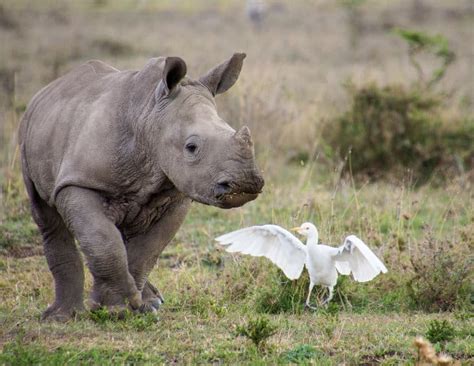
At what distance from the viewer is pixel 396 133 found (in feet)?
43.7

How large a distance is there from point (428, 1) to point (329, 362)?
34.3 m

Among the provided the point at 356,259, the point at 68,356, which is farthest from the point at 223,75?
the point at 68,356

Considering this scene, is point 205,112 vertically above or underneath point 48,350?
above

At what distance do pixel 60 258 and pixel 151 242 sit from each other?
0.82m

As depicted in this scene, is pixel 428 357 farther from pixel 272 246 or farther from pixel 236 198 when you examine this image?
pixel 272 246

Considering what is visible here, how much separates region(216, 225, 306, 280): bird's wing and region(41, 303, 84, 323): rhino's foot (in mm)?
1169

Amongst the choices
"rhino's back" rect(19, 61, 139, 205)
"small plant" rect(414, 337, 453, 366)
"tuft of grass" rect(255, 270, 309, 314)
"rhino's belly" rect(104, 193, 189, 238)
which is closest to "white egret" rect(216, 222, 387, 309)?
"tuft of grass" rect(255, 270, 309, 314)

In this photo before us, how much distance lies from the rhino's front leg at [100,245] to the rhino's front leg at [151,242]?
0.95ft

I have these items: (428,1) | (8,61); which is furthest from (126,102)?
(428,1)

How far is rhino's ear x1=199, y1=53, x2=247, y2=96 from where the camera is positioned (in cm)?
686

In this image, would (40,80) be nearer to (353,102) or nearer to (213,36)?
(353,102)

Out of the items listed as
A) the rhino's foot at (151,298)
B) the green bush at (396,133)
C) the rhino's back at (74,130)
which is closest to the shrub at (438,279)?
the rhino's foot at (151,298)

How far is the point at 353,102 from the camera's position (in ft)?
44.3

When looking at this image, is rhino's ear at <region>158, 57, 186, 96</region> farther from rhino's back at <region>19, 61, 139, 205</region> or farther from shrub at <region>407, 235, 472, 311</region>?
shrub at <region>407, 235, 472, 311</region>
